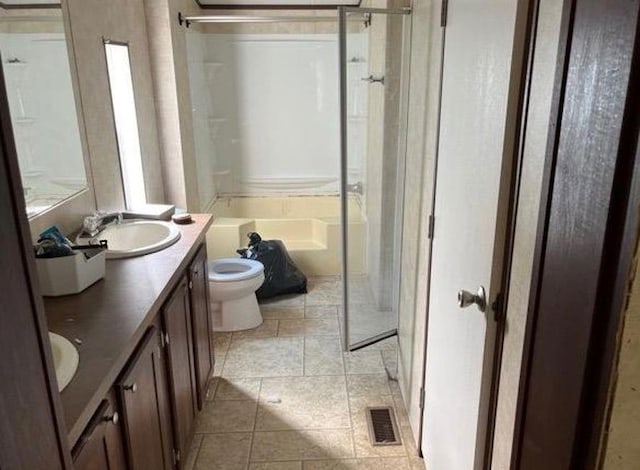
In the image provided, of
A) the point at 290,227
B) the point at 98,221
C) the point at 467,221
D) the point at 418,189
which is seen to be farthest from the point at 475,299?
the point at 290,227

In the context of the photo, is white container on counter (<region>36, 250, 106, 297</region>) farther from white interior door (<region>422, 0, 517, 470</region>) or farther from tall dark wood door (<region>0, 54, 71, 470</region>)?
white interior door (<region>422, 0, 517, 470</region>)

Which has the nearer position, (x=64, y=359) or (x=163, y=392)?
(x=64, y=359)

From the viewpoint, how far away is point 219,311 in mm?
3277

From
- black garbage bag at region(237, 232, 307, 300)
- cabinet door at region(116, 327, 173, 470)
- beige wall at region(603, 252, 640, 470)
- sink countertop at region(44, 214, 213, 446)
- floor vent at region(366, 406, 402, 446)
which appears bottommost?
floor vent at region(366, 406, 402, 446)

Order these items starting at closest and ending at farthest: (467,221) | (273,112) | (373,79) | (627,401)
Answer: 1. (627,401)
2. (467,221)
3. (373,79)
4. (273,112)

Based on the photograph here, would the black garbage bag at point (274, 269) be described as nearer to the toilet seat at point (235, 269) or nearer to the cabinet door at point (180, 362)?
the toilet seat at point (235, 269)

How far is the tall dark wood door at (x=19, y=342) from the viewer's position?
64 centimetres

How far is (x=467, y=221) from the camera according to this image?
144 cm

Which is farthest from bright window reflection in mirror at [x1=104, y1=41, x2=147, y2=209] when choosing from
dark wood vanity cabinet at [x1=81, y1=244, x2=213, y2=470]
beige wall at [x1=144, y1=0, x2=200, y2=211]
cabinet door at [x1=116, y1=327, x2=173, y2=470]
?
cabinet door at [x1=116, y1=327, x2=173, y2=470]

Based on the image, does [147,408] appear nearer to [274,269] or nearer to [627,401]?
[627,401]

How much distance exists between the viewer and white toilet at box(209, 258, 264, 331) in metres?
3.13

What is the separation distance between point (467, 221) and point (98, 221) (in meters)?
1.61

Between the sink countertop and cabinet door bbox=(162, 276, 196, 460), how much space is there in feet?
0.34

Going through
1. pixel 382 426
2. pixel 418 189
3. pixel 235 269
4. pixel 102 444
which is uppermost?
pixel 418 189
